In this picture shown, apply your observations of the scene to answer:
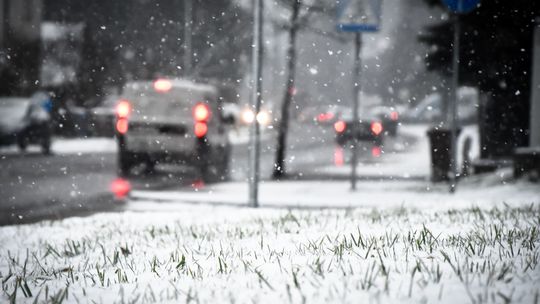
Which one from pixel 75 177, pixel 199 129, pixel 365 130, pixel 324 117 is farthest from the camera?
pixel 324 117

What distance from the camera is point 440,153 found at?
1329 centimetres

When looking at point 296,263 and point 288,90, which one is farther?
point 288,90

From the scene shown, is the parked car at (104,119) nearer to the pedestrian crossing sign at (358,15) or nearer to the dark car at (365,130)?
the dark car at (365,130)

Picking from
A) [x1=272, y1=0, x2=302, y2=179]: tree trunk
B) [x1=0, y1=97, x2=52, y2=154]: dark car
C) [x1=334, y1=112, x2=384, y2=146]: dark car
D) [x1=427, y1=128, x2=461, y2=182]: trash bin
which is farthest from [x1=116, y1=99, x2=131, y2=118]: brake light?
[x1=334, y1=112, x2=384, y2=146]: dark car

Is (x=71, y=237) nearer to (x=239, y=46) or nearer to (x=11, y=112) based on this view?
(x=11, y=112)

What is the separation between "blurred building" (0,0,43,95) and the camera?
100ft

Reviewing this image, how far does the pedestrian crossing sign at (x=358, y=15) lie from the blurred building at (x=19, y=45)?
23.0 metres

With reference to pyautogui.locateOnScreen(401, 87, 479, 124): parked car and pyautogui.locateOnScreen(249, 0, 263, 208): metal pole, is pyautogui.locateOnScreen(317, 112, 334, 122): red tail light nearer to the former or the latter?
pyautogui.locateOnScreen(401, 87, 479, 124): parked car

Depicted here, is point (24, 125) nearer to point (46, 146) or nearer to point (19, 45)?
point (46, 146)

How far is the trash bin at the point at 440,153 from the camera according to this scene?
524 inches

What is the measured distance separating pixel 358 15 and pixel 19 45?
30.2 metres

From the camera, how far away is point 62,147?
24188 millimetres

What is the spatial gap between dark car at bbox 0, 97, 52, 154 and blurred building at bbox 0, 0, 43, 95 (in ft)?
29.7

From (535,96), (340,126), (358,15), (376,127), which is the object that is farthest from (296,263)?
(376,127)
